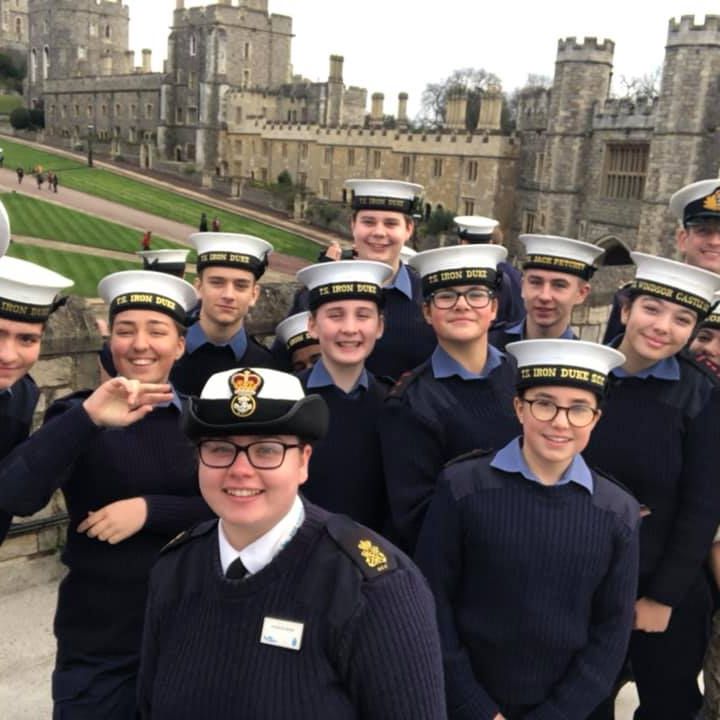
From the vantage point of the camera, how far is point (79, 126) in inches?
3051

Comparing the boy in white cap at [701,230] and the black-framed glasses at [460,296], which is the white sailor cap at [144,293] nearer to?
the black-framed glasses at [460,296]

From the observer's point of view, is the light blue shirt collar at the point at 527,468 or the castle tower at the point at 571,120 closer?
the light blue shirt collar at the point at 527,468

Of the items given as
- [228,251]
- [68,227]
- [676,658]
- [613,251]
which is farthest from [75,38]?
[676,658]

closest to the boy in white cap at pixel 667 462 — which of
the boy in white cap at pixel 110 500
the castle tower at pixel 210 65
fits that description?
the boy in white cap at pixel 110 500

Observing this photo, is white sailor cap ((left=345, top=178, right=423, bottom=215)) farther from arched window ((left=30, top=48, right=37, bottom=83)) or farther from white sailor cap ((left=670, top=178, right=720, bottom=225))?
arched window ((left=30, top=48, right=37, bottom=83))

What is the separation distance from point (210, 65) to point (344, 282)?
6520 cm

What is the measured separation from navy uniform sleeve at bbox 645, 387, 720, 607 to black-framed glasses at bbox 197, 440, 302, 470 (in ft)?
6.25

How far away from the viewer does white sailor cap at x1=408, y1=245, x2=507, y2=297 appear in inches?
133

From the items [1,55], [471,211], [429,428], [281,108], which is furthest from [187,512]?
[1,55]

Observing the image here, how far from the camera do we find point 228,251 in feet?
13.7

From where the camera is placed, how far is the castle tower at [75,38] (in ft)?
255

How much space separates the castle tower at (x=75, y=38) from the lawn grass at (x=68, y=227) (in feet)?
159

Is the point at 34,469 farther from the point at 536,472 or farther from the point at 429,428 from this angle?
the point at 536,472

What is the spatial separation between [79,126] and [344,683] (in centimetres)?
8439
